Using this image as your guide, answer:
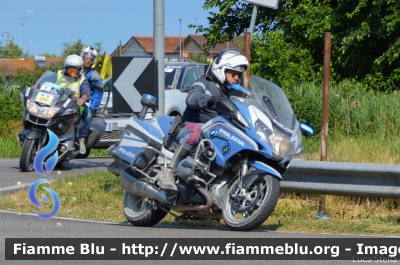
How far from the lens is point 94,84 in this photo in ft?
47.3

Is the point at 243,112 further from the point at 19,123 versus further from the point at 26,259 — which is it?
the point at 19,123

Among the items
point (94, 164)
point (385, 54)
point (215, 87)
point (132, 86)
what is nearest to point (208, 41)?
point (385, 54)

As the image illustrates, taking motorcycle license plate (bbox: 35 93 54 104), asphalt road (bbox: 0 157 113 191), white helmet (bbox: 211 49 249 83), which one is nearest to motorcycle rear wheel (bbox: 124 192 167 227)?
white helmet (bbox: 211 49 249 83)

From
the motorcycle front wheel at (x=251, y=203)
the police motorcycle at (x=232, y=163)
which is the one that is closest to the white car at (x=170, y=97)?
the police motorcycle at (x=232, y=163)

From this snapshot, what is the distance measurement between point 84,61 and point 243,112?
23.2 ft

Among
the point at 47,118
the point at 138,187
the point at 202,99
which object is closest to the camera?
the point at 202,99

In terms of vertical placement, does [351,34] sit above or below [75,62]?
above

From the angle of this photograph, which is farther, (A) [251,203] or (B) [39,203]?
(B) [39,203]

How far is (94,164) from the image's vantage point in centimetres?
1565

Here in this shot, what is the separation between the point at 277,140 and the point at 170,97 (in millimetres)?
10025

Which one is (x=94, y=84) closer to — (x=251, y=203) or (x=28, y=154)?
(x=28, y=154)

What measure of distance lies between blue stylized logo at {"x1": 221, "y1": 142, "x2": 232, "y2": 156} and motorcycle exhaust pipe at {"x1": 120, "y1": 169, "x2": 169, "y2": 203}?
0.84 metres

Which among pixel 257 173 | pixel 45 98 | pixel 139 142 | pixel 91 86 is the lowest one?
pixel 257 173

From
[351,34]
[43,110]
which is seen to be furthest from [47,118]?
[351,34]
